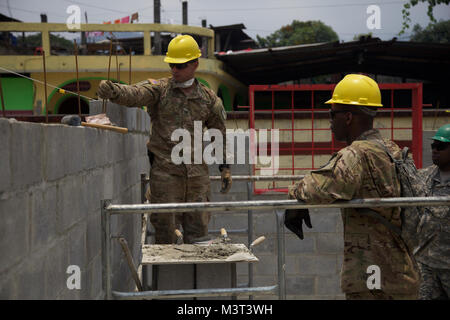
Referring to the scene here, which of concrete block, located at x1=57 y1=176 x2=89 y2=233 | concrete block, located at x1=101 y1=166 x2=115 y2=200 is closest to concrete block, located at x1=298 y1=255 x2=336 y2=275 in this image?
concrete block, located at x1=101 y1=166 x2=115 y2=200

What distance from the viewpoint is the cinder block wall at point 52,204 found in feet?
5.83

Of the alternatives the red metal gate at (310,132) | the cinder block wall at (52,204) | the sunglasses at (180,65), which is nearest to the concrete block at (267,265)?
the red metal gate at (310,132)

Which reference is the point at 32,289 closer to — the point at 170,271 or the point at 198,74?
the point at 170,271

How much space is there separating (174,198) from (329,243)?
3.10 meters

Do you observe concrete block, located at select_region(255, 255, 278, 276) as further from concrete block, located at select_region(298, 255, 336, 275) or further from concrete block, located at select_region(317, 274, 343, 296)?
concrete block, located at select_region(317, 274, 343, 296)

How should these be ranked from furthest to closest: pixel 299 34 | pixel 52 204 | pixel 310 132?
pixel 299 34
pixel 310 132
pixel 52 204

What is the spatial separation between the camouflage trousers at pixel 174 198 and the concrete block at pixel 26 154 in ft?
7.81

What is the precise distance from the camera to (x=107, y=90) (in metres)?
3.73

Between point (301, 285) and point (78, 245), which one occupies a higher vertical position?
point (78, 245)

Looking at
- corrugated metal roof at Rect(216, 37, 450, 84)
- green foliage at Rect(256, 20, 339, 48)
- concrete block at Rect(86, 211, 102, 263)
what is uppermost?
green foliage at Rect(256, 20, 339, 48)

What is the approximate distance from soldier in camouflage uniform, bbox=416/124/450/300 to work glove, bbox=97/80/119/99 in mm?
2498

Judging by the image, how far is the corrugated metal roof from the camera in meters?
15.3

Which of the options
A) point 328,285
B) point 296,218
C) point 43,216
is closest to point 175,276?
point 296,218
